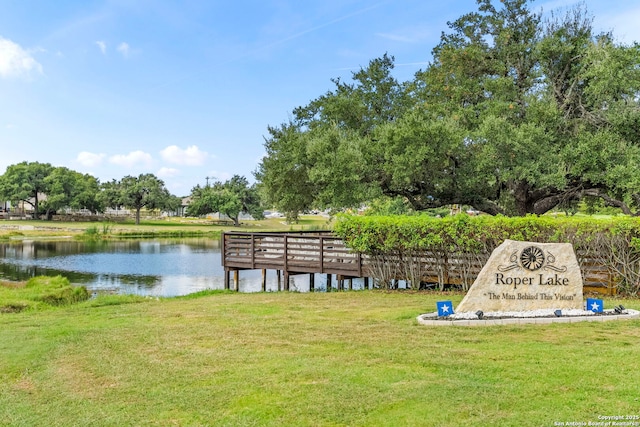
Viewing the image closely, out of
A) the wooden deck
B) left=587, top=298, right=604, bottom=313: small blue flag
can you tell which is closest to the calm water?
the wooden deck


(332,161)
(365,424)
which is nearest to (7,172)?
(332,161)

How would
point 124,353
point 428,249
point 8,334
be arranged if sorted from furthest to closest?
point 428,249 → point 8,334 → point 124,353

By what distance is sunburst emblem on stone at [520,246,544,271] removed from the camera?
8.84 metres

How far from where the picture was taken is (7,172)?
81.1 meters

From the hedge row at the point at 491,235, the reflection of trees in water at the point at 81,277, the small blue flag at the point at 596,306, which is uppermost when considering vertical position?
the hedge row at the point at 491,235

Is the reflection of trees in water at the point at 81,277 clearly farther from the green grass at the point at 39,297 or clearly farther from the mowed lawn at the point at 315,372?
the mowed lawn at the point at 315,372

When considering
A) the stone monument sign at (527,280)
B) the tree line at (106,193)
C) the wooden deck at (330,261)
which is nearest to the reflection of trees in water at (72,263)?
the wooden deck at (330,261)

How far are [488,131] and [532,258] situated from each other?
8.26 metres

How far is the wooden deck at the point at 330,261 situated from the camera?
38.5ft

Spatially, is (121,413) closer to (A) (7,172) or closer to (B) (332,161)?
(B) (332,161)

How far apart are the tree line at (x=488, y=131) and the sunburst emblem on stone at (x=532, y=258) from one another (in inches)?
308

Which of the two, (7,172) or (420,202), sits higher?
(7,172)

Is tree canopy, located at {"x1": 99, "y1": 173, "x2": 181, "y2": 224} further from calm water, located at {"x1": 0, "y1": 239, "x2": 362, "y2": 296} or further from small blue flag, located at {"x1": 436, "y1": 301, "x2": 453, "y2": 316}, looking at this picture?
small blue flag, located at {"x1": 436, "y1": 301, "x2": 453, "y2": 316}

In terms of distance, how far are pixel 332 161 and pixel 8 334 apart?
1117 cm
